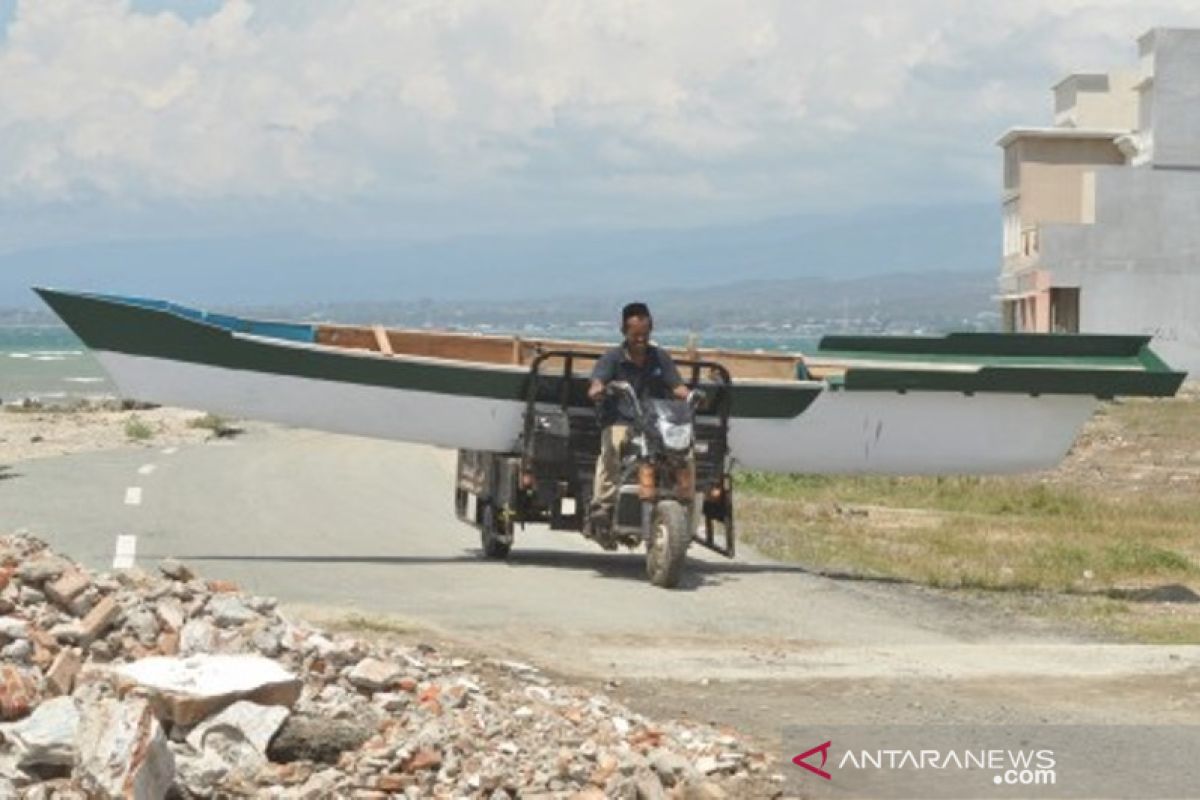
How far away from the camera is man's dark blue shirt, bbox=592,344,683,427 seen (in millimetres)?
17375

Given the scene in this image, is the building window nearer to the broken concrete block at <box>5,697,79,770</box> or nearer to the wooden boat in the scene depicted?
the wooden boat

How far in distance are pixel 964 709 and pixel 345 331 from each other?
11035 millimetres

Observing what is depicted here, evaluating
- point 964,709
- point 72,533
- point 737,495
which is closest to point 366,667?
point 964,709

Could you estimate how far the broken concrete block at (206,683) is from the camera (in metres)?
9.20

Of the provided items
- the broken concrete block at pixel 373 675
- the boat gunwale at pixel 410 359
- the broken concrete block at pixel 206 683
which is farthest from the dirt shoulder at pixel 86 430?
the broken concrete block at pixel 206 683

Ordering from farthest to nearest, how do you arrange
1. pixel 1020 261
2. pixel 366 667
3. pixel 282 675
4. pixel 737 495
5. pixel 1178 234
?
pixel 1020 261 < pixel 1178 234 < pixel 737 495 < pixel 366 667 < pixel 282 675

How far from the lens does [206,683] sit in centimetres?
944

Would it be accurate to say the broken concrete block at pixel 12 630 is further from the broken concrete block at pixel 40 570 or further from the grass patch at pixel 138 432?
the grass patch at pixel 138 432

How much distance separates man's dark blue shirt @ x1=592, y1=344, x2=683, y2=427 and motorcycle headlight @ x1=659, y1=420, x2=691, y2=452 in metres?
0.53

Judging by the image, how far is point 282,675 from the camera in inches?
378

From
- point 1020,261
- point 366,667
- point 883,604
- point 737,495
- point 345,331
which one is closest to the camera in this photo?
point 366,667

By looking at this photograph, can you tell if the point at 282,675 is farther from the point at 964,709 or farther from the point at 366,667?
the point at 964,709

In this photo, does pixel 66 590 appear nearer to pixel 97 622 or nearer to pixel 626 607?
pixel 97 622

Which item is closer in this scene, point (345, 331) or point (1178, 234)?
point (345, 331)
